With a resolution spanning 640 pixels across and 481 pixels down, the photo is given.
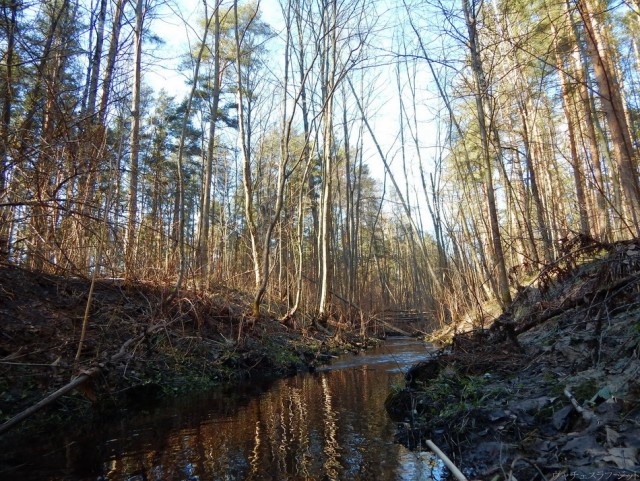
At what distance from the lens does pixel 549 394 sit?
2.72m

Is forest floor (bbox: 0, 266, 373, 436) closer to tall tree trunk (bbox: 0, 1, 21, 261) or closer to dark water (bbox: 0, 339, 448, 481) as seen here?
dark water (bbox: 0, 339, 448, 481)

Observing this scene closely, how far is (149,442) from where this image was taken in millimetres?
3184

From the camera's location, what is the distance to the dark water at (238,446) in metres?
2.54

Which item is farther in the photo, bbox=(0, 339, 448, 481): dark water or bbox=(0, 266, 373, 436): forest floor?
bbox=(0, 266, 373, 436): forest floor

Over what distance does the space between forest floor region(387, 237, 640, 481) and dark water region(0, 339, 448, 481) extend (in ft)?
1.17

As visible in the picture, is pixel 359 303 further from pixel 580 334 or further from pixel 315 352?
pixel 580 334

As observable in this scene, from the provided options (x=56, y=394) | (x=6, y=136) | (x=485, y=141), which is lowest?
(x=56, y=394)

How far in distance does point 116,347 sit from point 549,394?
14.6 ft

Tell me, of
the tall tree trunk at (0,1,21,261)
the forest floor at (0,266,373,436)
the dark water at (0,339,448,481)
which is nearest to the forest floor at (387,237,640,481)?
the dark water at (0,339,448,481)

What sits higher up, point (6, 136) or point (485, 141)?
point (485, 141)

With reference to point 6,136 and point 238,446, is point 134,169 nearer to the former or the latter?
point 6,136

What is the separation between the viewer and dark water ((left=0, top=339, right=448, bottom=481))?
2.54 meters

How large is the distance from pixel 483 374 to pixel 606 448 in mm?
1960

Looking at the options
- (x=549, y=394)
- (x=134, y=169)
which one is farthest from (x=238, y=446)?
(x=134, y=169)
